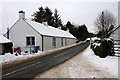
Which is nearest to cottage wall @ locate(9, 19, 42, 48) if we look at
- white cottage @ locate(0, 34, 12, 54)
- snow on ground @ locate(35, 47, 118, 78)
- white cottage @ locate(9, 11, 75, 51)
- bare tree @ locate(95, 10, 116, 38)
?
white cottage @ locate(9, 11, 75, 51)

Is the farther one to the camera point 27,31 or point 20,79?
point 27,31

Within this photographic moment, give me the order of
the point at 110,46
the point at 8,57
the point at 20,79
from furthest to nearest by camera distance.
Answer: the point at 8,57
the point at 110,46
the point at 20,79

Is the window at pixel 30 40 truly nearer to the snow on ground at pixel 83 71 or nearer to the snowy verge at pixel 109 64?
the snowy verge at pixel 109 64

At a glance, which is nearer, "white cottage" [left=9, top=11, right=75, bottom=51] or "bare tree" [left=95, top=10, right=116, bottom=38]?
"white cottage" [left=9, top=11, right=75, bottom=51]

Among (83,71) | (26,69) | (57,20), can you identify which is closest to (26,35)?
(26,69)

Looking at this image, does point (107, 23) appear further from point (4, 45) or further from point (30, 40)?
point (4, 45)

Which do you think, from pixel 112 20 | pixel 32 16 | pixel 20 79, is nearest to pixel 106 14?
pixel 112 20

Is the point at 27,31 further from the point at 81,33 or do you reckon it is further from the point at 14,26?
the point at 81,33

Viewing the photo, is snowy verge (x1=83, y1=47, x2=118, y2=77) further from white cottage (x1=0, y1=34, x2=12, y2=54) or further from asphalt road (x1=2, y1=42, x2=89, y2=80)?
white cottage (x1=0, y1=34, x2=12, y2=54)

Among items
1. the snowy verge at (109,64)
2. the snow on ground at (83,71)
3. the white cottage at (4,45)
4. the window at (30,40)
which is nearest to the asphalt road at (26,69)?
the snow on ground at (83,71)

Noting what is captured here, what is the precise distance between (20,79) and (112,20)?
151 ft

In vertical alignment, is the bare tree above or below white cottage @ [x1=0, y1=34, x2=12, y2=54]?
above

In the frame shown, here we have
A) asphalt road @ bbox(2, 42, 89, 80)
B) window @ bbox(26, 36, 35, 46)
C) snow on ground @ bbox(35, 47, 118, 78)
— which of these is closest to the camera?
snow on ground @ bbox(35, 47, 118, 78)

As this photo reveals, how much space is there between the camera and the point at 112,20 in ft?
158
